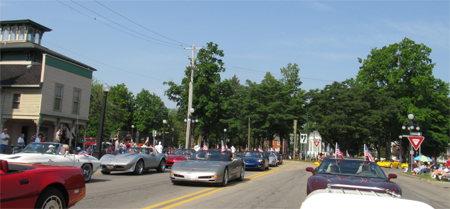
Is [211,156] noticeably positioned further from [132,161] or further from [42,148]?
[42,148]

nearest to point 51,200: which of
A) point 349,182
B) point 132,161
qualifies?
point 349,182

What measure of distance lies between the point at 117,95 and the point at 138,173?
65148mm

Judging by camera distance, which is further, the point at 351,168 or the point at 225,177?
the point at 225,177

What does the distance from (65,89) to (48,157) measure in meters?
17.6

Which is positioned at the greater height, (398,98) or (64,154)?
(398,98)

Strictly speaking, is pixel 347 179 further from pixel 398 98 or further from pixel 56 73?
pixel 398 98

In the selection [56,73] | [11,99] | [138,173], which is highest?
[56,73]

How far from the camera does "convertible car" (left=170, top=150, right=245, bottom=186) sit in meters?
11.7

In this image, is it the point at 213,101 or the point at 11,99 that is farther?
the point at 213,101

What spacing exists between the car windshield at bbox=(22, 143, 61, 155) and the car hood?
3.88 m

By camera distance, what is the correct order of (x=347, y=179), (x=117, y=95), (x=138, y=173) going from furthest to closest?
1. (x=117, y=95)
2. (x=138, y=173)
3. (x=347, y=179)

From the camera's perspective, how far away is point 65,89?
26.9m

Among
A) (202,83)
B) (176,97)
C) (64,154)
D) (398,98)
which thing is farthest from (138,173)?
(398,98)

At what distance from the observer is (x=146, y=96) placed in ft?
276
